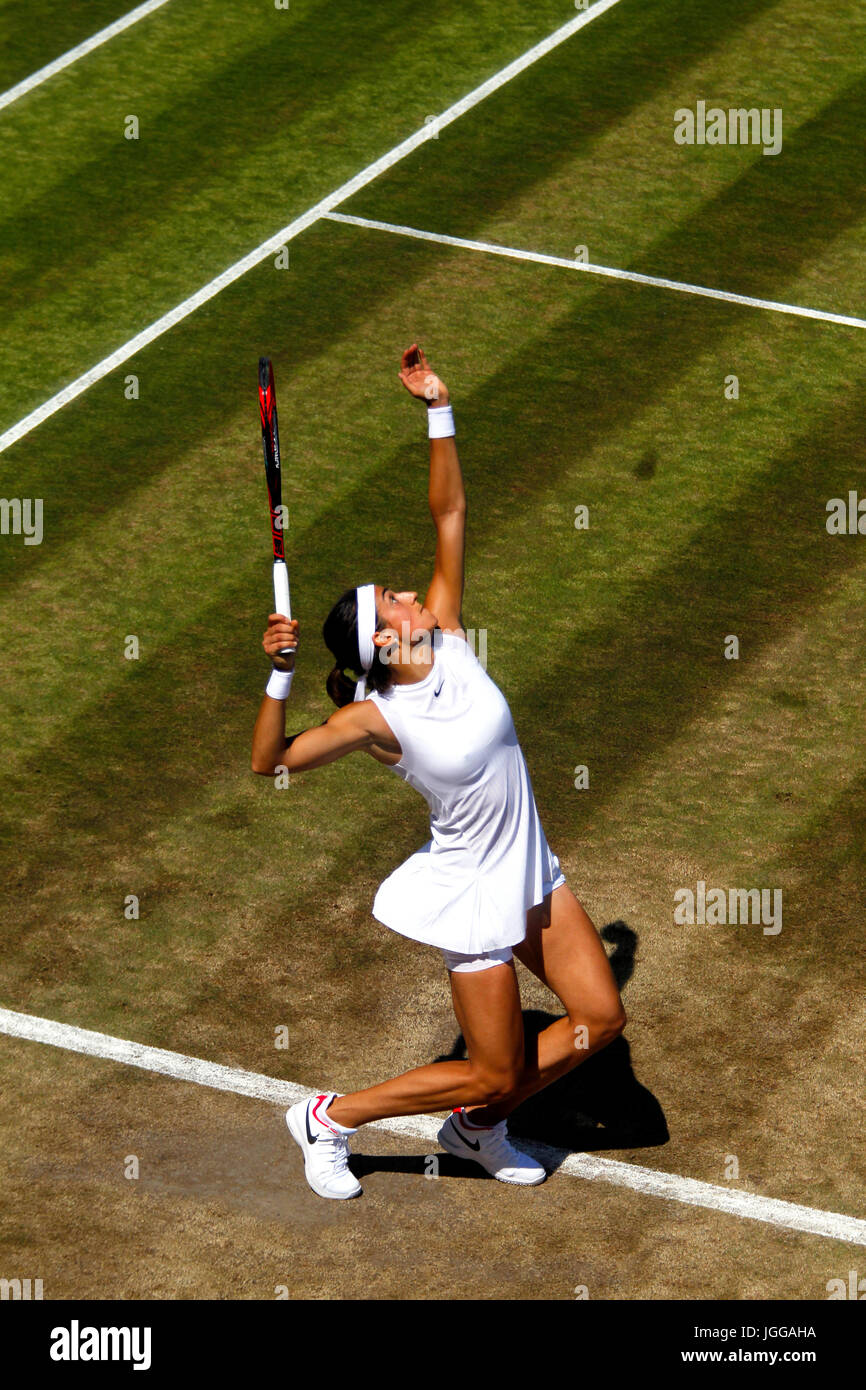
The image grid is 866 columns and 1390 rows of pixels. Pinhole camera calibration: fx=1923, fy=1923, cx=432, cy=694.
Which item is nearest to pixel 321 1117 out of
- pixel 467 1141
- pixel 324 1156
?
pixel 324 1156

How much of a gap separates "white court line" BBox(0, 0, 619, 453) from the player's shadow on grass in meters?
6.92

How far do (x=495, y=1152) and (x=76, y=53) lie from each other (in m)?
14.3

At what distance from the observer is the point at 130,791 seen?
34.9 feet

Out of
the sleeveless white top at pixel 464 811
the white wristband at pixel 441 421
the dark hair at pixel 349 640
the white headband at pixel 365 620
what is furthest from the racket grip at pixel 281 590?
the white wristband at pixel 441 421

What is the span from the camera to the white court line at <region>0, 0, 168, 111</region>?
732 inches

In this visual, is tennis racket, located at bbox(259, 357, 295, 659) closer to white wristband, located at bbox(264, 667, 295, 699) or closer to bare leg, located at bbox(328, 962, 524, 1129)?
white wristband, located at bbox(264, 667, 295, 699)

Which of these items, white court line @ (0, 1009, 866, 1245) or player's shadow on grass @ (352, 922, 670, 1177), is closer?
white court line @ (0, 1009, 866, 1245)

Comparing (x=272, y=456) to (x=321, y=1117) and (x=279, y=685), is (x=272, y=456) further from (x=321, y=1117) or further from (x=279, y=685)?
(x=321, y=1117)

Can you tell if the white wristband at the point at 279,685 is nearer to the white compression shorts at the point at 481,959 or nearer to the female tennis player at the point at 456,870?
the female tennis player at the point at 456,870

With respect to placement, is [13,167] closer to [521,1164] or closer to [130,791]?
[130,791]

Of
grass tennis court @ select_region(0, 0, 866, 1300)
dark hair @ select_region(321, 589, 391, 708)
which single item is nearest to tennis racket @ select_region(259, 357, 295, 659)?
dark hair @ select_region(321, 589, 391, 708)

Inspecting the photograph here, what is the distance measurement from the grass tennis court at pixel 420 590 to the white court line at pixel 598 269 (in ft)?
0.40

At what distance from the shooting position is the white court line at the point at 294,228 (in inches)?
562

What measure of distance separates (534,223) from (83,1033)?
9702 millimetres
